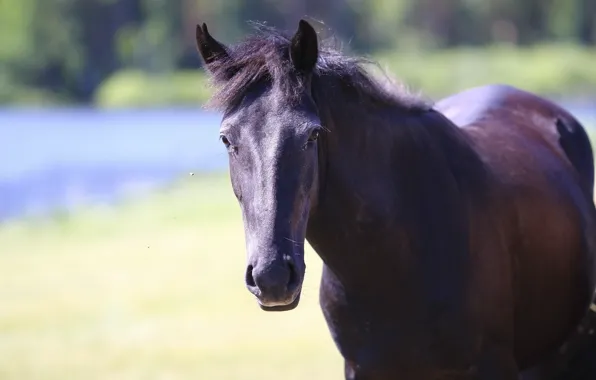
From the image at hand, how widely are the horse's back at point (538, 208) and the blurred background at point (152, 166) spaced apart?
0.67 metres

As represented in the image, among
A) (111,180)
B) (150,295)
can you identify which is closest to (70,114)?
(111,180)

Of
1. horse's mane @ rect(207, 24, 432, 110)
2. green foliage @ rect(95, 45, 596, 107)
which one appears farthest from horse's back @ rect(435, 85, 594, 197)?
green foliage @ rect(95, 45, 596, 107)

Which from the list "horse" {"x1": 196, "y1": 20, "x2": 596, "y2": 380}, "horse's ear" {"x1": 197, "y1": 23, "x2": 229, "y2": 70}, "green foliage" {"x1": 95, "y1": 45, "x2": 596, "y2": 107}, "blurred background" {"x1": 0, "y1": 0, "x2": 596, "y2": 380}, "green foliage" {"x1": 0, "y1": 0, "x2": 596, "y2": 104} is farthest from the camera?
"green foliage" {"x1": 95, "y1": 45, "x2": 596, "y2": 107}

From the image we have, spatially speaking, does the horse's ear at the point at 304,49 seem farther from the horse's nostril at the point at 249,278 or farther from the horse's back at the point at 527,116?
the horse's back at the point at 527,116

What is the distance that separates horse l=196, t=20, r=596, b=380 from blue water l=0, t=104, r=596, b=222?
17633 millimetres

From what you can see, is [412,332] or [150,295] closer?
[412,332]

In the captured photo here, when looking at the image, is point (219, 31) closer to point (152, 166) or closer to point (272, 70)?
point (152, 166)

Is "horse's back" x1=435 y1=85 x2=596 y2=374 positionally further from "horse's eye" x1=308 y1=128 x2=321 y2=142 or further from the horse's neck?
"horse's eye" x1=308 y1=128 x2=321 y2=142

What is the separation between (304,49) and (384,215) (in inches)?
32.1

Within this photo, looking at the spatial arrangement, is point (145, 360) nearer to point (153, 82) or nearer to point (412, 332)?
point (412, 332)

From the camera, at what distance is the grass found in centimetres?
841

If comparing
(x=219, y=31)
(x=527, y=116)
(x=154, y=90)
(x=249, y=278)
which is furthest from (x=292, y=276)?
(x=219, y=31)

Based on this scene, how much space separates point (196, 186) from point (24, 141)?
439cm

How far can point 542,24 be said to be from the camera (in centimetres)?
5434
